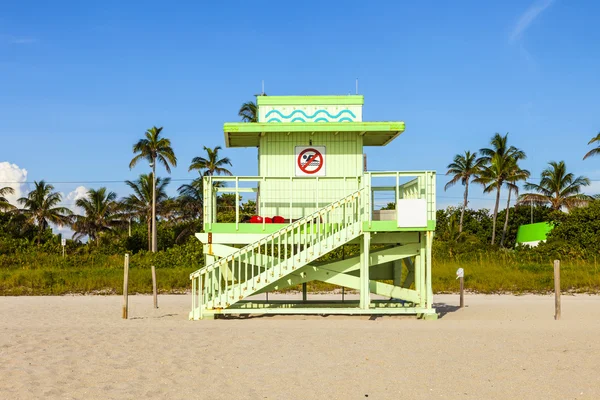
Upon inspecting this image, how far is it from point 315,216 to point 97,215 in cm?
5246

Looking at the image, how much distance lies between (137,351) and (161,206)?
51.2 m

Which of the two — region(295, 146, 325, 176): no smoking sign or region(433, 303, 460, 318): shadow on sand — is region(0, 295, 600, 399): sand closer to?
region(433, 303, 460, 318): shadow on sand

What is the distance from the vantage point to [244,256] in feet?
59.3

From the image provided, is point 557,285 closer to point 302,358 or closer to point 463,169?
point 302,358

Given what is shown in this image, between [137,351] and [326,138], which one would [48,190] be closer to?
[326,138]

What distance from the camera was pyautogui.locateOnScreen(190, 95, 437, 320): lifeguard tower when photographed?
55.8 feet

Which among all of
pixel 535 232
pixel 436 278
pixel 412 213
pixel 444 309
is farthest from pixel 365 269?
pixel 535 232

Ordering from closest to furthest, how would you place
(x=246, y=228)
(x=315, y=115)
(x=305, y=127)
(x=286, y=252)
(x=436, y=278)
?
(x=286, y=252)
(x=246, y=228)
(x=305, y=127)
(x=315, y=115)
(x=436, y=278)

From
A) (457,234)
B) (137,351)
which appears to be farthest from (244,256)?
(457,234)

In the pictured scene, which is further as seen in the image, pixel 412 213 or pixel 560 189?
pixel 560 189

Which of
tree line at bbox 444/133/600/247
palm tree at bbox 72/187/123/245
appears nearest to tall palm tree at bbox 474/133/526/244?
tree line at bbox 444/133/600/247

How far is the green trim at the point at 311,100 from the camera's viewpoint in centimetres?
1927

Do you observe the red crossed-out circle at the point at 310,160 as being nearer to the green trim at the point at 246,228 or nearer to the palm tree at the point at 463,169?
the green trim at the point at 246,228

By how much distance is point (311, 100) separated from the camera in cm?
1928
